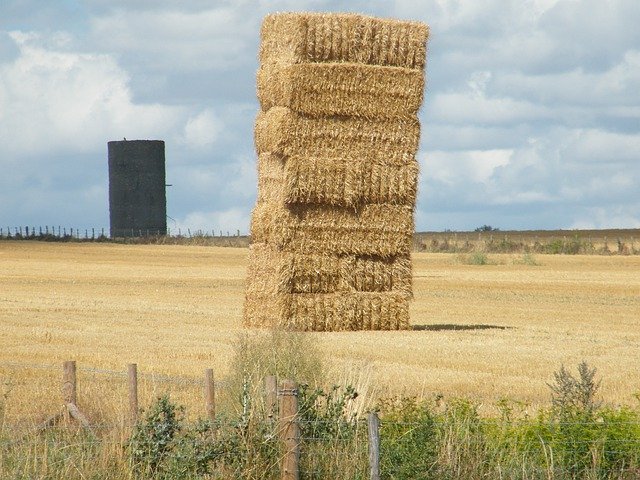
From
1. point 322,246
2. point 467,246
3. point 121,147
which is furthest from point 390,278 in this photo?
point 121,147

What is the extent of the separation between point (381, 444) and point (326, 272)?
1336 centimetres

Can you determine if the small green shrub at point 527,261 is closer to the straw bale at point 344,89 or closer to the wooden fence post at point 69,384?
the straw bale at point 344,89

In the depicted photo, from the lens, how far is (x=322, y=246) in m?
23.6

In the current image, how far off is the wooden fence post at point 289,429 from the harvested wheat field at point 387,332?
5.96ft

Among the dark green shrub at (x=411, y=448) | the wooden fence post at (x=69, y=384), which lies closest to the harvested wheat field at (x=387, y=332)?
the wooden fence post at (x=69, y=384)

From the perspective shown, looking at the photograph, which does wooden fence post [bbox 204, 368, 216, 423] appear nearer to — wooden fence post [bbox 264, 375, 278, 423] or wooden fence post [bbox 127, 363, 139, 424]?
wooden fence post [bbox 127, 363, 139, 424]

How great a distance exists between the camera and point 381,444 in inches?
406

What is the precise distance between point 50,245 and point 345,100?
46918mm

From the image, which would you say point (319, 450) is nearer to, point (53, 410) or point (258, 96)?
point (53, 410)

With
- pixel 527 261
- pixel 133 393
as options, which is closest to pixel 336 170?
pixel 133 393

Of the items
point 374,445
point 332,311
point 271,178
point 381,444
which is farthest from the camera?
point 271,178

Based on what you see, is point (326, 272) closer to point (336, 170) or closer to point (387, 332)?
point (387, 332)

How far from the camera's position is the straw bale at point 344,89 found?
23000 mm

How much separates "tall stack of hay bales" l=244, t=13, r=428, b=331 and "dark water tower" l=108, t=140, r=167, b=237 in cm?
5510
